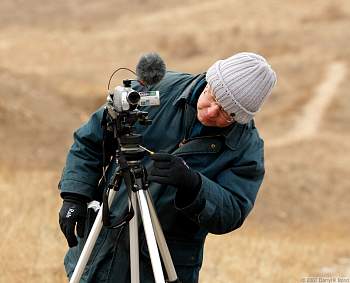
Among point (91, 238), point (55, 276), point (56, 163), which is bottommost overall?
point (56, 163)

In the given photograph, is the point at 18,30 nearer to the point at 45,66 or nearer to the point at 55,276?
the point at 45,66

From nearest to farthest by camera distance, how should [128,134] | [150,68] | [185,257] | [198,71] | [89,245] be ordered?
1. [128,134]
2. [89,245]
3. [150,68]
4. [185,257]
5. [198,71]

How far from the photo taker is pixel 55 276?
6477mm

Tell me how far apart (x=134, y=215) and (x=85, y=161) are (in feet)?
1.77

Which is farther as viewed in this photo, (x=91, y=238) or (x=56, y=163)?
(x=56, y=163)

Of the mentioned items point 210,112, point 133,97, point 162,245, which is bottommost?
point 162,245

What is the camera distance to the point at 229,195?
3506mm

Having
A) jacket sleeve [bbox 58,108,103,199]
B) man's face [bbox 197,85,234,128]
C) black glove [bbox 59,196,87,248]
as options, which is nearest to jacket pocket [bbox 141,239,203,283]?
black glove [bbox 59,196,87,248]

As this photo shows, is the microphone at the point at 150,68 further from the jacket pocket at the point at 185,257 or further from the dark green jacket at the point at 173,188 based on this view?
the jacket pocket at the point at 185,257

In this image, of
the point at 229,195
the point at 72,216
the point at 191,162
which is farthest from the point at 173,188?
the point at 72,216

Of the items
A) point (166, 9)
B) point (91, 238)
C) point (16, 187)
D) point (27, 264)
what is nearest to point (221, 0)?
point (166, 9)

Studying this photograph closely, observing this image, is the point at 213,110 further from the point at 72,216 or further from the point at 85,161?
the point at 72,216

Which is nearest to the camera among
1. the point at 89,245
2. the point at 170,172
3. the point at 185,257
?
the point at 170,172

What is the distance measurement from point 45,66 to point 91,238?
85.5 feet
